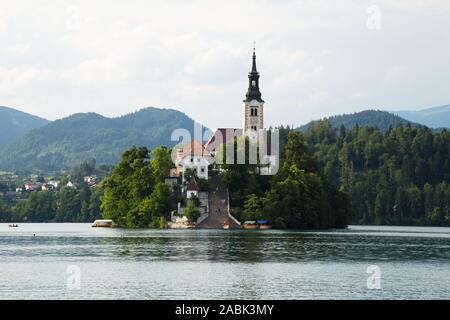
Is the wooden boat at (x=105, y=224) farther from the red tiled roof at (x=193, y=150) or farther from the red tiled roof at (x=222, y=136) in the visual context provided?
the red tiled roof at (x=222, y=136)

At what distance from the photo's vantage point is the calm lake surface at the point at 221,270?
46.2 m

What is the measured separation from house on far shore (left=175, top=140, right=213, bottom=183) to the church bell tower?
19.1m

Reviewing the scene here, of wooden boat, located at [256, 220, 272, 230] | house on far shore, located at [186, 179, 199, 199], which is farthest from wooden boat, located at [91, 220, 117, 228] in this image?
wooden boat, located at [256, 220, 272, 230]

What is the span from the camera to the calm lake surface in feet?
152

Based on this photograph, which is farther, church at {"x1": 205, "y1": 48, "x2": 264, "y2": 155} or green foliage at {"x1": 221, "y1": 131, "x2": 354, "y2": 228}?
church at {"x1": 205, "y1": 48, "x2": 264, "y2": 155}

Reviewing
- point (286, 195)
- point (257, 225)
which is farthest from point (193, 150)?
point (286, 195)

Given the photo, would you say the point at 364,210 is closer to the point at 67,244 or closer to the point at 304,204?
the point at 304,204

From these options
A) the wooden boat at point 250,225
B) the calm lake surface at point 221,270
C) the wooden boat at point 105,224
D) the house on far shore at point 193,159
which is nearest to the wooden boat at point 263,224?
the wooden boat at point 250,225

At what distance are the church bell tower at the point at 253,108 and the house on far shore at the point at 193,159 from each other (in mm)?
19122

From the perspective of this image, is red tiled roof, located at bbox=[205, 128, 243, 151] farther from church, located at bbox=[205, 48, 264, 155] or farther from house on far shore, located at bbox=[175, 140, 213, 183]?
house on far shore, located at bbox=[175, 140, 213, 183]

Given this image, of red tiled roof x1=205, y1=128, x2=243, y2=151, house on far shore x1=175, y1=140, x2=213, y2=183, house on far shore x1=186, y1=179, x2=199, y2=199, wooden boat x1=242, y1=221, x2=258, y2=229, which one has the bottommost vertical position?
wooden boat x1=242, y1=221, x2=258, y2=229

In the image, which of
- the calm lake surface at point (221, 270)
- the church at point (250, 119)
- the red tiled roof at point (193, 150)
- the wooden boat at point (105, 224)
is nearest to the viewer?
the calm lake surface at point (221, 270)

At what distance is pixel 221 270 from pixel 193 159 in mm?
89741
